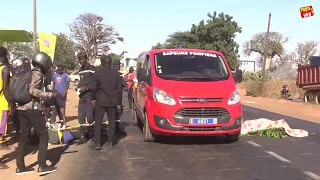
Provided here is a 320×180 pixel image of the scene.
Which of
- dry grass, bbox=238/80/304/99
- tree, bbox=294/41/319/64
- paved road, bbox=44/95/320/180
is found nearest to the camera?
paved road, bbox=44/95/320/180

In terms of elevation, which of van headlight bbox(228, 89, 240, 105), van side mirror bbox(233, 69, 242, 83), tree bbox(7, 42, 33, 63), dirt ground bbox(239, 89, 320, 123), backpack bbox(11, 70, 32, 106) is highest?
tree bbox(7, 42, 33, 63)

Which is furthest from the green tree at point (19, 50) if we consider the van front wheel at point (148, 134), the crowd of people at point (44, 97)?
the van front wheel at point (148, 134)

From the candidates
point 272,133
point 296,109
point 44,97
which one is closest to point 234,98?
point 272,133

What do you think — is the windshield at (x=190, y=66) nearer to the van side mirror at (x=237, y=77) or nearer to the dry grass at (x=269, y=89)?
the van side mirror at (x=237, y=77)

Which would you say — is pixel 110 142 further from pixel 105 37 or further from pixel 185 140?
pixel 105 37

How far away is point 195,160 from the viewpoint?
24.1 ft

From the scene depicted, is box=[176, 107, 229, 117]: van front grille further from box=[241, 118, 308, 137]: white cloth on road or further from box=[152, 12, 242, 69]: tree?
box=[152, 12, 242, 69]: tree

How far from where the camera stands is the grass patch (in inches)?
403

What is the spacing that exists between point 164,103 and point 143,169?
185 cm

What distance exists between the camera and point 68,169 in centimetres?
679

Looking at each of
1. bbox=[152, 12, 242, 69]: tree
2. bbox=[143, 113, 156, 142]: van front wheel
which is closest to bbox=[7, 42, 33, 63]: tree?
bbox=[152, 12, 242, 69]: tree

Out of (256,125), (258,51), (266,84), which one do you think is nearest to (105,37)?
(258,51)

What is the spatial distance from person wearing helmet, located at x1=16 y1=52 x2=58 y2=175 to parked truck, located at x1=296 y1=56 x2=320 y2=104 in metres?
20.5

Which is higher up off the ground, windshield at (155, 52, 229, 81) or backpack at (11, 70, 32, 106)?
windshield at (155, 52, 229, 81)
